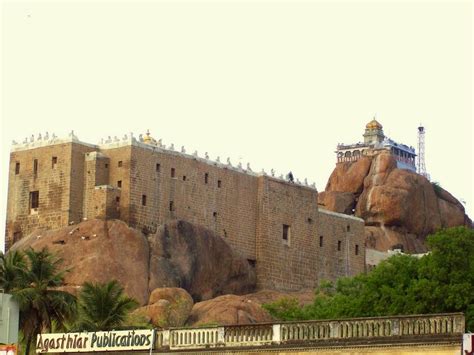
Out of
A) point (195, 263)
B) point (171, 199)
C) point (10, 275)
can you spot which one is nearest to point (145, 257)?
point (195, 263)

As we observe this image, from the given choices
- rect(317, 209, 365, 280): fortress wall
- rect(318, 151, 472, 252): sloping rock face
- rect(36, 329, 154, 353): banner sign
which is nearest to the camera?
rect(36, 329, 154, 353): banner sign

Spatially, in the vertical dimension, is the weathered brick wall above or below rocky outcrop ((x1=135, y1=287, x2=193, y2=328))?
above

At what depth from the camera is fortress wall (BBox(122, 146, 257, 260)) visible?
114875mm

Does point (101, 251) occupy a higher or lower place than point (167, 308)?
higher

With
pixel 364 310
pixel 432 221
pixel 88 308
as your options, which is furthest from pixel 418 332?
pixel 432 221

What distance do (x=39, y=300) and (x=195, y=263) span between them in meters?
51.2

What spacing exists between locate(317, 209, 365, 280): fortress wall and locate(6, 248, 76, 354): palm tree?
70.2m

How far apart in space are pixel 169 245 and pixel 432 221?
44.9 metres

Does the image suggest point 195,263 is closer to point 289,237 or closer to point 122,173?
point 122,173

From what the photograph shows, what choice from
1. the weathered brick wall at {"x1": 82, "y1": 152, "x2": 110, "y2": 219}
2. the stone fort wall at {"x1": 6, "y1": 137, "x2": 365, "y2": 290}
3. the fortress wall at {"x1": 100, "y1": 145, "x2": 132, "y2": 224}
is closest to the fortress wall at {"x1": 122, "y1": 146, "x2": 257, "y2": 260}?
the stone fort wall at {"x1": 6, "y1": 137, "x2": 365, "y2": 290}

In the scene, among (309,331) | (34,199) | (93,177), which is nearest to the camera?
(309,331)

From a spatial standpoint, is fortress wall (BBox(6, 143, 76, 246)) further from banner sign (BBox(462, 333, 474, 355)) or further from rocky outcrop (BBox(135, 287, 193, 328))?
banner sign (BBox(462, 333, 474, 355))

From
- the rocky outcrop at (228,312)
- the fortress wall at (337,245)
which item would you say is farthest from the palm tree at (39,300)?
the fortress wall at (337,245)

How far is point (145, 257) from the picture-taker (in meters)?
110
